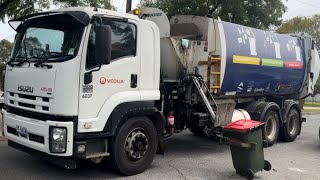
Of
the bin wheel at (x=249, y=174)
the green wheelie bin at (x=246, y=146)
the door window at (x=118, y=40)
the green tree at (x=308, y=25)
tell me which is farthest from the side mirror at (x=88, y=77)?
the green tree at (x=308, y=25)

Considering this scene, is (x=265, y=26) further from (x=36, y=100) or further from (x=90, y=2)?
(x=36, y=100)

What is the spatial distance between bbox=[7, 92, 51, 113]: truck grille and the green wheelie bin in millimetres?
3105

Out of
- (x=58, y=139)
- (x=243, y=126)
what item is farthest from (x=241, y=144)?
(x=58, y=139)

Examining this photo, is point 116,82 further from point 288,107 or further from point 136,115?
point 288,107

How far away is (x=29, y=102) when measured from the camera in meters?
6.20

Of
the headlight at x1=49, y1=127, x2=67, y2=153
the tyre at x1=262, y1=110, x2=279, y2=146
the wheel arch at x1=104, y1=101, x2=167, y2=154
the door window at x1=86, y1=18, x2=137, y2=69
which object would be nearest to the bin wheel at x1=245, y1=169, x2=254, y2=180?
the wheel arch at x1=104, y1=101, x2=167, y2=154

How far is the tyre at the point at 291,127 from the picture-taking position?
10.7 meters

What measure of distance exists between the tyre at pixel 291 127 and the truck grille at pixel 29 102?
6838 millimetres

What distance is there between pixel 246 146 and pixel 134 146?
1.87 m

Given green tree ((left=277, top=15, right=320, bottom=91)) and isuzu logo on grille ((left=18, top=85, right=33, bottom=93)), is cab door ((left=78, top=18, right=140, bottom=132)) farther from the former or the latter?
green tree ((left=277, top=15, right=320, bottom=91))

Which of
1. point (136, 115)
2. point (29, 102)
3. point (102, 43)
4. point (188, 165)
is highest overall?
point (102, 43)

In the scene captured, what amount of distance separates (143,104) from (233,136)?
5.41ft

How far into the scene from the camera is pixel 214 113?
27.6 feet

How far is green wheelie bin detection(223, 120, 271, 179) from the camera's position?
22.3 feet
